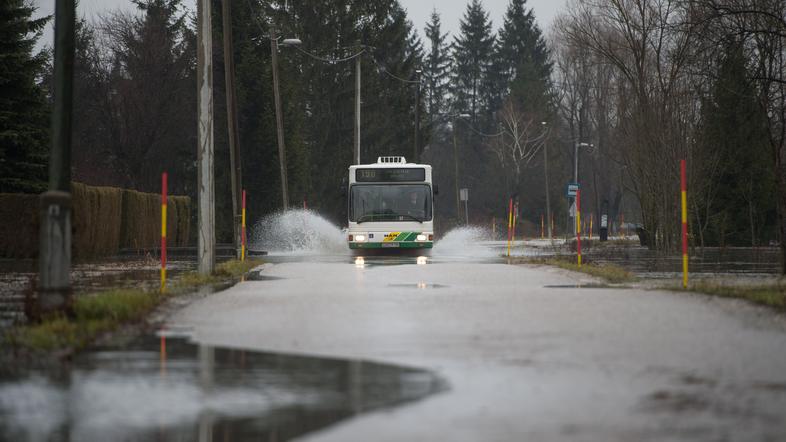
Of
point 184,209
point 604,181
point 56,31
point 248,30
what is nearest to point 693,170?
point 184,209

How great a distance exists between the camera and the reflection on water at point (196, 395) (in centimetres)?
714

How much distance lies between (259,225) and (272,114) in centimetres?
491

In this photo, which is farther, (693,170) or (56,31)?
(693,170)

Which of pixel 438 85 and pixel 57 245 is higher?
pixel 438 85

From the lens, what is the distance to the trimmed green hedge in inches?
1195

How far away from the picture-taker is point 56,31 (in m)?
13.8

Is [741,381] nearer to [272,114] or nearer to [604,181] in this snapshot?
[272,114]

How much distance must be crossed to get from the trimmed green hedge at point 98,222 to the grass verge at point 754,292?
1143 centimetres

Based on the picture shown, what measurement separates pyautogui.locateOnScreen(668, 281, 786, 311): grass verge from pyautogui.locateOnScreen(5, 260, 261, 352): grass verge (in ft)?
23.5

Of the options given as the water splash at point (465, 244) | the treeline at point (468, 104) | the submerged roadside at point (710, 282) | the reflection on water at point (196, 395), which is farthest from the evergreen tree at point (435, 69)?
the reflection on water at point (196, 395)

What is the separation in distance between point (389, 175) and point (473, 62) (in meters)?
80.0

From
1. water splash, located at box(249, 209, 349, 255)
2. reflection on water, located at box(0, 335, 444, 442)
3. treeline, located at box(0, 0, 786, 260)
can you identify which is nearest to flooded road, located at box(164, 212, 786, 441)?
reflection on water, located at box(0, 335, 444, 442)

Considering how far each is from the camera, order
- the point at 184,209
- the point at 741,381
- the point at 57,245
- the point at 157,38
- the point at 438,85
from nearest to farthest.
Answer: the point at 741,381, the point at 57,245, the point at 184,209, the point at 157,38, the point at 438,85

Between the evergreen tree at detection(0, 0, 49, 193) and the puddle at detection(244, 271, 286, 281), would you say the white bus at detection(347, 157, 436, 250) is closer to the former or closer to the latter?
the evergreen tree at detection(0, 0, 49, 193)
